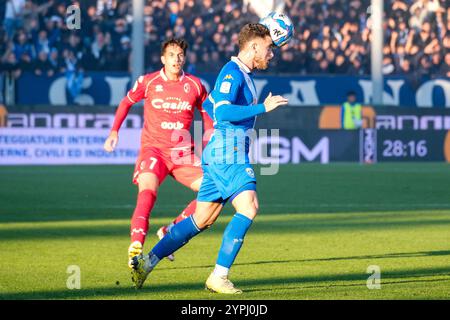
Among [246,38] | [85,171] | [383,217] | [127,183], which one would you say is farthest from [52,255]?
[85,171]

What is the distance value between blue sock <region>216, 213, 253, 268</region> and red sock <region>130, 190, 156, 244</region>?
3.88ft

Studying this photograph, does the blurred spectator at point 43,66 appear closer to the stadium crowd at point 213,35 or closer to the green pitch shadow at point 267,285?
the stadium crowd at point 213,35

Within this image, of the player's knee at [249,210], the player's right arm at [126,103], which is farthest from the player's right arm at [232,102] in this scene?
the player's right arm at [126,103]

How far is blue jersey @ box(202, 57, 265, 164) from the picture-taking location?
8.29 metres

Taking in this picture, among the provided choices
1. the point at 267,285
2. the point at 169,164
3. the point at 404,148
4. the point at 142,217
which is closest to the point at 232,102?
the point at 267,285

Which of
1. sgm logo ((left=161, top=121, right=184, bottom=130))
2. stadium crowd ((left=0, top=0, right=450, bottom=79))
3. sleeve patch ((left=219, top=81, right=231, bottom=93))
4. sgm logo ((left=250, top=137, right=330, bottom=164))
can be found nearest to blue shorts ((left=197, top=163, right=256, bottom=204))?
sleeve patch ((left=219, top=81, right=231, bottom=93))

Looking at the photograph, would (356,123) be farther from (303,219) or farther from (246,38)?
(246,38)

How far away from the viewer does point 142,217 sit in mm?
9742

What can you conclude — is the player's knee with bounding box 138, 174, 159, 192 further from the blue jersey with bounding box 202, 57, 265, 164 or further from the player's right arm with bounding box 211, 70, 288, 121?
the player's right arm with bounding box 211, 70, 288, 121

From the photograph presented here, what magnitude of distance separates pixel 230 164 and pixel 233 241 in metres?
0.56

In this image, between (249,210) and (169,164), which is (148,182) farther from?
(249,210)

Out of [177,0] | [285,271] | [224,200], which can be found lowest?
[285,271]
